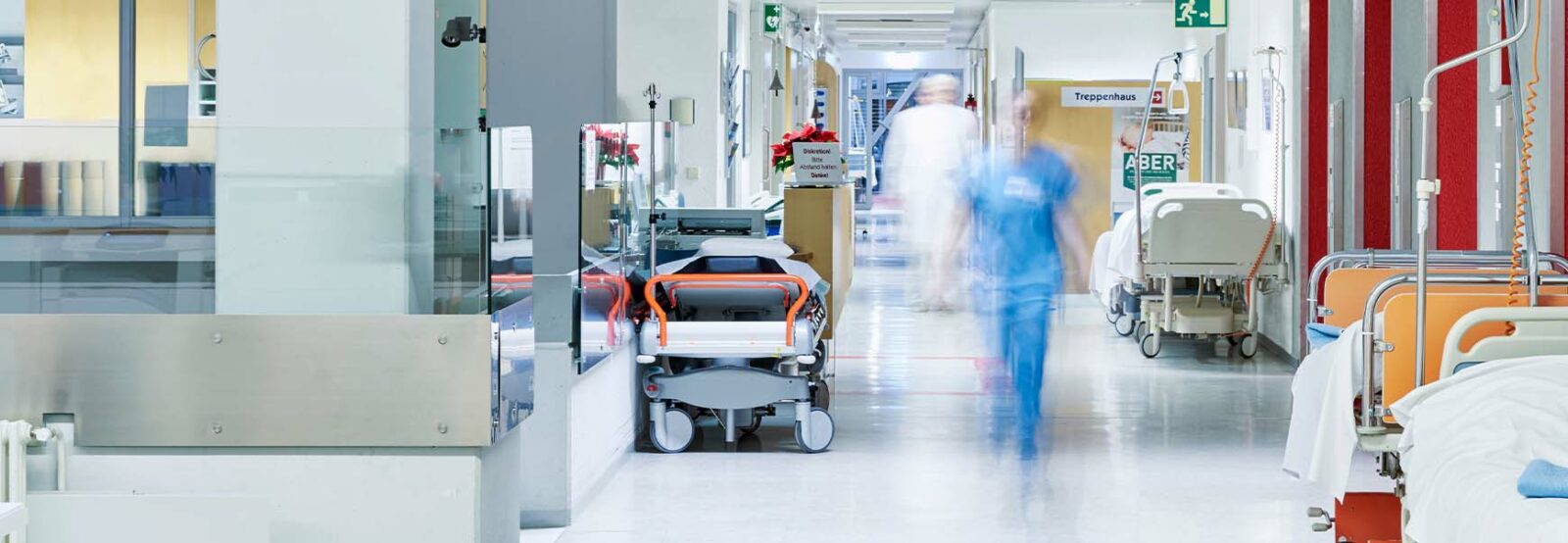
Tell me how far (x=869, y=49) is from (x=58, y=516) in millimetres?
30991

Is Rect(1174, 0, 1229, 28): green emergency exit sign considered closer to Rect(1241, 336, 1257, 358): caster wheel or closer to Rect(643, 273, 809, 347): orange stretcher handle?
Rect(1241, 336, 1257, 358): caster wheel

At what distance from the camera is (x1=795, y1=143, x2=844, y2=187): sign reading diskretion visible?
30.3ft

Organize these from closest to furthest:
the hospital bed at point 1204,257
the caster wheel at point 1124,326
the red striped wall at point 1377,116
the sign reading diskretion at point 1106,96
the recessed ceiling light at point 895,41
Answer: the red striped wall at point 1377,116 < the hospital bed at point 1204,257 < the caster wheel at point 1124,326 < the sign reading diskretion at point 1106,96 < the recessed ceiling light at point 895,41

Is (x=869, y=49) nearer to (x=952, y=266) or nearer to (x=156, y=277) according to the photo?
(x=952, y=266)

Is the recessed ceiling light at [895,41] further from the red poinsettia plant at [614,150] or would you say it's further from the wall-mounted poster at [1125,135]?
the red poinsettia plant at [614,150]

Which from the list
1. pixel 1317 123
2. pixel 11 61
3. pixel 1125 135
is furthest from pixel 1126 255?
pixel 11 61

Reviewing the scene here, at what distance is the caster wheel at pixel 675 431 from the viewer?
22.8 feet

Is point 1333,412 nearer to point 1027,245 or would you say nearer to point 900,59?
point 1027,245

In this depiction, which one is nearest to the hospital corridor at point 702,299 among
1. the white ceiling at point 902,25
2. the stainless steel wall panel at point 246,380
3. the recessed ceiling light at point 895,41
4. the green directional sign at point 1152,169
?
the stainless steel wall panel at point 246,380

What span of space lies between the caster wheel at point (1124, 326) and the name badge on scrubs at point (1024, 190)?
532 cm

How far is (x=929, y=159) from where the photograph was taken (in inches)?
378

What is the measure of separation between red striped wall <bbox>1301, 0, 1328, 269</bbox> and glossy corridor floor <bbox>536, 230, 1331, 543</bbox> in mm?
849

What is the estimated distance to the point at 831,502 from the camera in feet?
19.6

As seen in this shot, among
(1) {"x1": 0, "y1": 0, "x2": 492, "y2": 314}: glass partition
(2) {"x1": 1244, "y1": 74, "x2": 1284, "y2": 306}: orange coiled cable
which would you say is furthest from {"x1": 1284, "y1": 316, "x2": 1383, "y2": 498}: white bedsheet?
(2) {"x1": 1244, "y1": 74, "x2": 1284, "y2": 306}: orange coiled cable
